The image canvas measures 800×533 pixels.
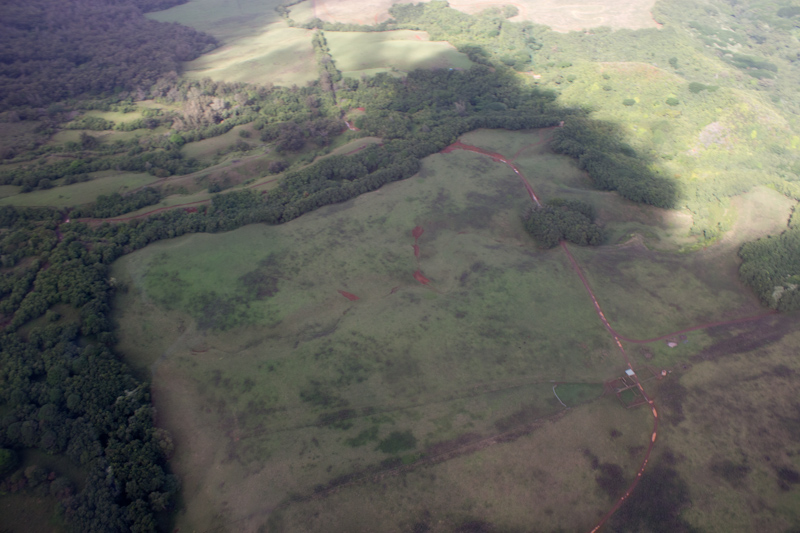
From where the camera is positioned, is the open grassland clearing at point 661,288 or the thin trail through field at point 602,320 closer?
the thin trail through field at point 602,320

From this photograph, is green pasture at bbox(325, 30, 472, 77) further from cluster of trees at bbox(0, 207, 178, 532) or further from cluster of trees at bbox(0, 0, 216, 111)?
cluster of trees at bbox(0, 207, 178, 532)

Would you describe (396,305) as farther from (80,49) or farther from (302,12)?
(302,12)

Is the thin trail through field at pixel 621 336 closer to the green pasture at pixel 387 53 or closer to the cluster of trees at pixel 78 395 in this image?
the cluster of trees at pixel 78 395

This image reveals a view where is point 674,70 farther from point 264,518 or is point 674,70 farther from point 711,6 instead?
point 264,518

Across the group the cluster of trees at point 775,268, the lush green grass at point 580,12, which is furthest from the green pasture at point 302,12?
the cluster of trees at point 775,268

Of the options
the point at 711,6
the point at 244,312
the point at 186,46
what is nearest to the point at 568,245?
→ the point at 244,312
